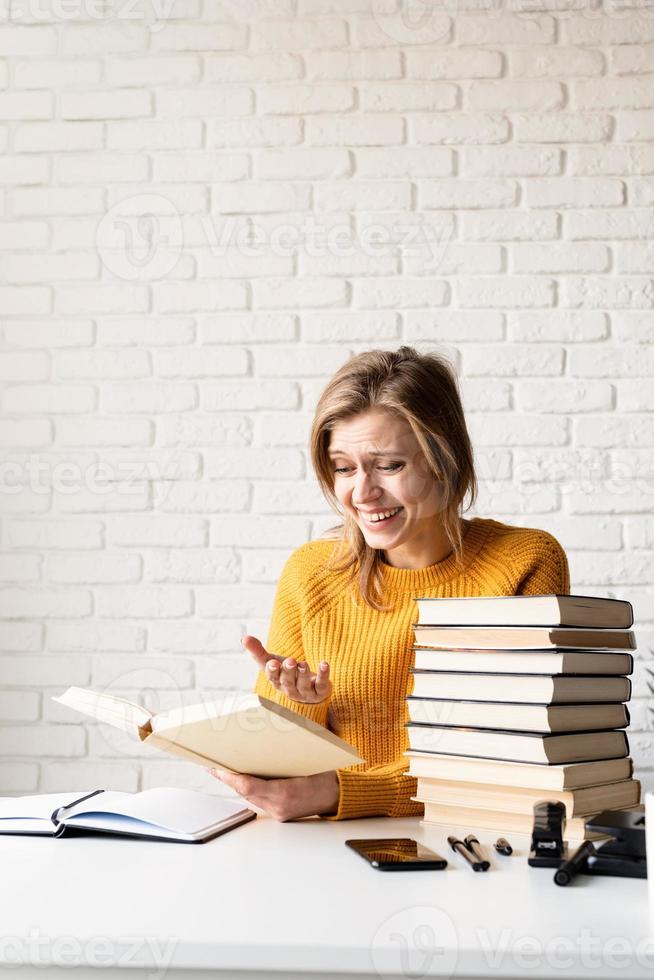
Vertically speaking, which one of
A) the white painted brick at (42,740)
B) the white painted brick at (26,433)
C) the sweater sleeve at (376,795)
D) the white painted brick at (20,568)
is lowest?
the white painted brick at (42,740)

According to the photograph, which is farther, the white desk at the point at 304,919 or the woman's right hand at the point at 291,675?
the woman's right hand at the point at 291,675

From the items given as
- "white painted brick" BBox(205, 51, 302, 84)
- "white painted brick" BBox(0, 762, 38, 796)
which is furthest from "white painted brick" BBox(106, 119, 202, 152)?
"white painted brick" BBox(0, 762, 38, 796)

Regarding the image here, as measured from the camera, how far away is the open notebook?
111 cm

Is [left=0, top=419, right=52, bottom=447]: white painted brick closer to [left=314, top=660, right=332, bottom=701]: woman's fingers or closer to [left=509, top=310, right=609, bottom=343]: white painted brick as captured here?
[left=509, top=310, right=609, bottom=343]: white painted brick

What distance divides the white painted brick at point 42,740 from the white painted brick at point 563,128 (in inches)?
67.6

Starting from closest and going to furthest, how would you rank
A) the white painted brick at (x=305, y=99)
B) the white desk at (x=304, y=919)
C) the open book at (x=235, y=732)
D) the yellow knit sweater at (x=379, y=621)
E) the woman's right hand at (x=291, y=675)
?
the white desk at (x=304, y=919) < the open book at (x=235, y=732) < the woman's right hand at (x=291, y=675) < the yellow knit sweater at (x=379, y=621) < the white painted brick at (x=305, y=99)

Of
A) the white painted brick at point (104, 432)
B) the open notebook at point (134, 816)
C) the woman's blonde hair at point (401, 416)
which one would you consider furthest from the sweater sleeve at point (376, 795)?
the white painted brick at point (104, 432)

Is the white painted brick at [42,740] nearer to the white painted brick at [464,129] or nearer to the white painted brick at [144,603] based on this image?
the white painted brick at [144,603]

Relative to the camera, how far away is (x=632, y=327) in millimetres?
2262

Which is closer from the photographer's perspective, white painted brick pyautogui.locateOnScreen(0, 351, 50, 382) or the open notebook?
the open notebook

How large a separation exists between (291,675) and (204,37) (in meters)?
1.74

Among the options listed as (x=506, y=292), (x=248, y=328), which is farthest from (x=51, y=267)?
(x=506, y=292)

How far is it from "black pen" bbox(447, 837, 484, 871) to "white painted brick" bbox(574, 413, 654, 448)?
133cm

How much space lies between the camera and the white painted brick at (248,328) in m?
2.33
